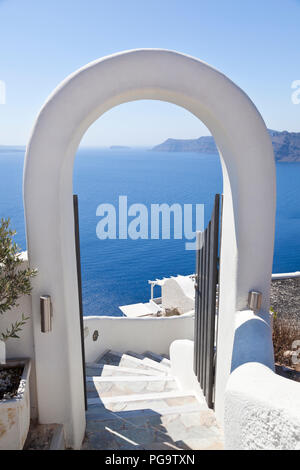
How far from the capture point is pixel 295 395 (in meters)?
2.60

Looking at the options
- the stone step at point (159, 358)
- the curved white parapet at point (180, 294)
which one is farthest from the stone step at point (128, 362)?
the curved white parapet at point (180, 294)

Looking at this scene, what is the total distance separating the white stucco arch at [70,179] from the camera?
387cm

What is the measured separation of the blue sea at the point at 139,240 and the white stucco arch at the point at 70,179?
14.6m

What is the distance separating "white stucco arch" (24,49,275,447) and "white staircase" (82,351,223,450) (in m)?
0.49

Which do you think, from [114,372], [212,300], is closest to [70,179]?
[212,300]

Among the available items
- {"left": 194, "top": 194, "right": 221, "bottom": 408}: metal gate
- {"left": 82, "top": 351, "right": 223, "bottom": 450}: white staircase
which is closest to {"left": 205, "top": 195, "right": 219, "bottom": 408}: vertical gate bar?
{"left": 194, "top": 194, "right": 221, "bottom": 408}: metal gate

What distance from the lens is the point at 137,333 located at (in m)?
9.55

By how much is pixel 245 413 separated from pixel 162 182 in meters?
83.2

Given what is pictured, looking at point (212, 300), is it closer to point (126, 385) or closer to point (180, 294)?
point (126, 385)

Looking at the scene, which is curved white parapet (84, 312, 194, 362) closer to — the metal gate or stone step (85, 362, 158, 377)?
stone step (85, 362, 158, 377)

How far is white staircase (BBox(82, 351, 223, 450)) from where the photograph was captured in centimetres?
Result: 461

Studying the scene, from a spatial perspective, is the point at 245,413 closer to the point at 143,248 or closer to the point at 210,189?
the point at 143,248

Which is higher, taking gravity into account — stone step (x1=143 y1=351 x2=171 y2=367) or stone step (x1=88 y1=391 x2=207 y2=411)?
stone step (x1=88 y1=391 x2=207 y2=411)
